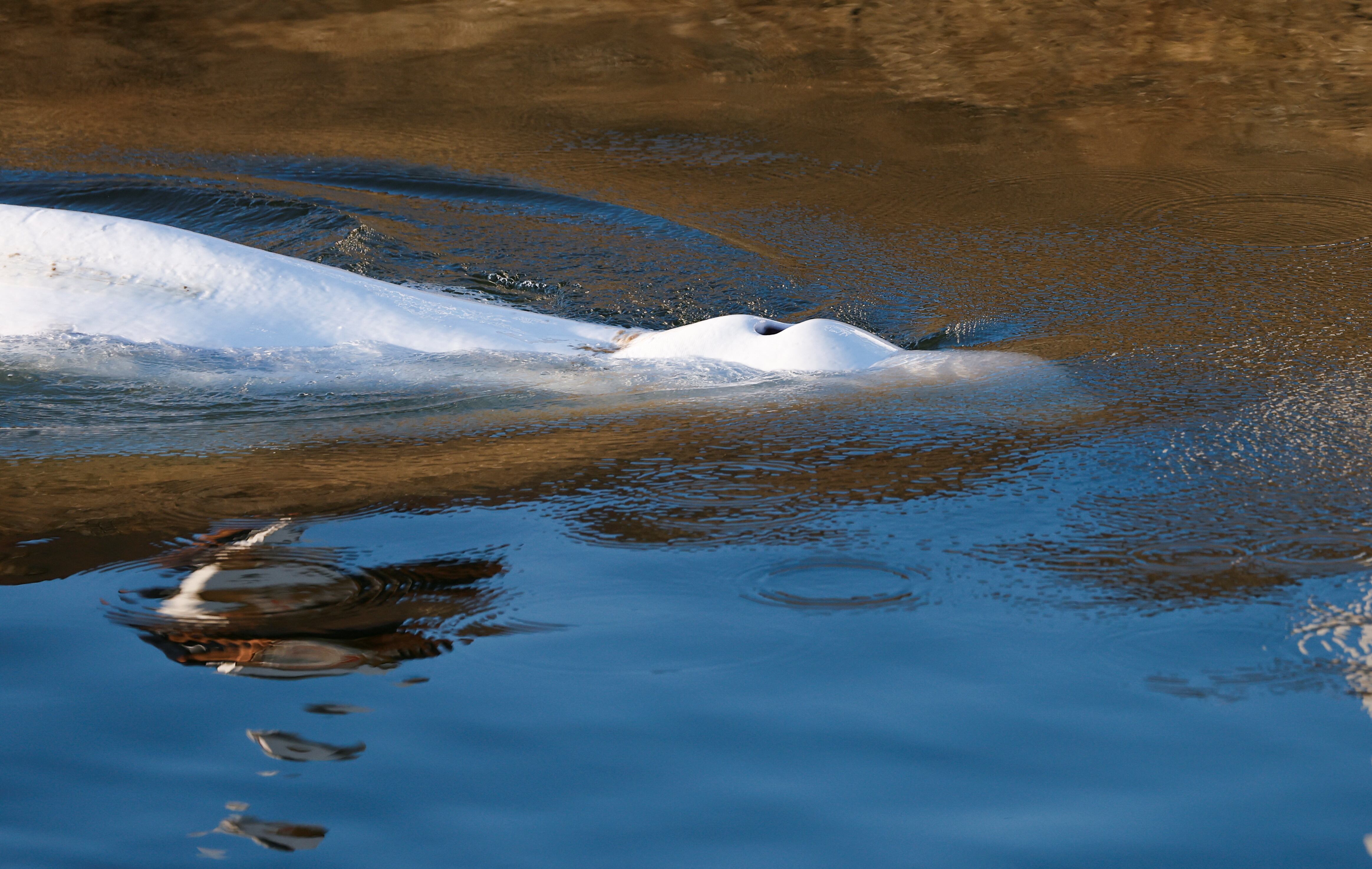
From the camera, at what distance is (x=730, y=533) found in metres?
1.84

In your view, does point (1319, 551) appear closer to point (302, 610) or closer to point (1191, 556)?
point (1191, 556)

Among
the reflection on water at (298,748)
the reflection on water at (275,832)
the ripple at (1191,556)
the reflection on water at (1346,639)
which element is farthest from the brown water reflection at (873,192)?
the reflection on water at (275,832)

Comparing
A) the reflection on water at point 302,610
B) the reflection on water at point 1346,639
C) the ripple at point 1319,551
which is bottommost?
the reflection on water at point 302,610

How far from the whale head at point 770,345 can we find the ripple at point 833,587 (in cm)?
93

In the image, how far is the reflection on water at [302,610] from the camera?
1.48 metres

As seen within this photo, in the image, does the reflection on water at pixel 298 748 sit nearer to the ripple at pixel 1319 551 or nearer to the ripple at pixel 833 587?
the ripple at pixel 833 587

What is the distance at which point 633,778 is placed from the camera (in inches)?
49.0

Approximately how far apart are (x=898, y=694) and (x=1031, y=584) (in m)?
0.36

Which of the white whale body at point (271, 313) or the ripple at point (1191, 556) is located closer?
the ripple at point (1191, 556)

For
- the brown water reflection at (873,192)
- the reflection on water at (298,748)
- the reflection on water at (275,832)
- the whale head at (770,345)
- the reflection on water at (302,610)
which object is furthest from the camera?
the whale head at (770,345)

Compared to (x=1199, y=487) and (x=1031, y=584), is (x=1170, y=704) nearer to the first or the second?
(x=1031, y=584)

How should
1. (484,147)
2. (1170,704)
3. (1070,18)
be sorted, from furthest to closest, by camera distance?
1. (1070,18)
2. (484,147)
3. (1170,704)

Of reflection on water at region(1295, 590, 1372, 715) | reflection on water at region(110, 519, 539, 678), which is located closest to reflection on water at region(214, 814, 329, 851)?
reflection on water at region(110, 519, 539, 678)

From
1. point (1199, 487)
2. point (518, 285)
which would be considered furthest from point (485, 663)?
point (518, 285)
